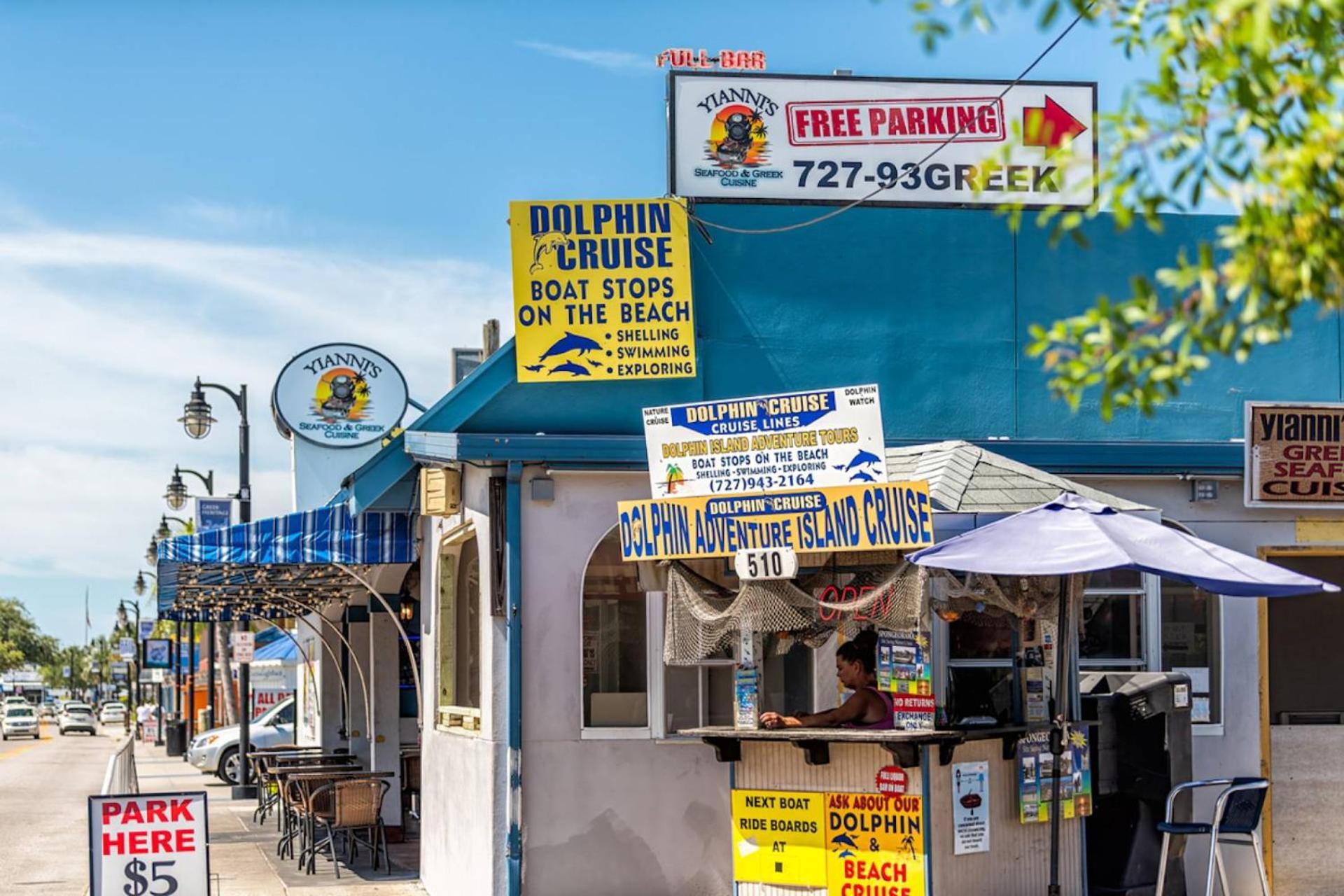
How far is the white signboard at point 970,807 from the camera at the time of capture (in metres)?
8.91

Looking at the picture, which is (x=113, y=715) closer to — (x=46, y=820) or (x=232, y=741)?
(x=232, y=741)

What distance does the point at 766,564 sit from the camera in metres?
9.27

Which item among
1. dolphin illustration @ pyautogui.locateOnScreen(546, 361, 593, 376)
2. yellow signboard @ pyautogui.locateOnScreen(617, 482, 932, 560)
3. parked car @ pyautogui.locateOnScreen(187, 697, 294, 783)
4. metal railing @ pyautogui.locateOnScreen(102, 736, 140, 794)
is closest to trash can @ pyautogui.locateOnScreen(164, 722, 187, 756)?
parked car @ pyautogui.locateOnScreen(187, 697, 294, 783)

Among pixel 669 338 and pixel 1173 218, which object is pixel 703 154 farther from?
pixel 1173 218

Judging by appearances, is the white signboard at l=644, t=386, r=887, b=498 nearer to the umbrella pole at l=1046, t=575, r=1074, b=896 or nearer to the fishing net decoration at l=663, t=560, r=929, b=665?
the fishing net decoration at l=663, t=560, r=929, b=665

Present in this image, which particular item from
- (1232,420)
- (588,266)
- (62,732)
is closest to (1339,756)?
(1232,420)

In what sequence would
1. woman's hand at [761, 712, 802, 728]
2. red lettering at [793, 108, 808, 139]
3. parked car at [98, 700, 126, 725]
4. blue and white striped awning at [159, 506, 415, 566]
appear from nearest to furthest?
1. woman's hand at [761, 712, 802, 728]
2. red lettering at [793, 108, 808, 139]
3. blue and white striped awning at [159, 506, 415, 566]
4. parked car at [98, 700, 126, 725]

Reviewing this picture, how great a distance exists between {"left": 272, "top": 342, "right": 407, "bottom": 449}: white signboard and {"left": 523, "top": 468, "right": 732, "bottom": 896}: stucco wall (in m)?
8.28

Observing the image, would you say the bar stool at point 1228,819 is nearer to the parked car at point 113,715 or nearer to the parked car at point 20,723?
the parked car at point 20,723

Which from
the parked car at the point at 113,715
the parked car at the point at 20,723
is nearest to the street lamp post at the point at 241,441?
the parked car at the point at 20,723

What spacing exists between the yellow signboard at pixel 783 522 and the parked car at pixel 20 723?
231ft

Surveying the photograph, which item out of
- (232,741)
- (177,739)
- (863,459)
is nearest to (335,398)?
(863,459)

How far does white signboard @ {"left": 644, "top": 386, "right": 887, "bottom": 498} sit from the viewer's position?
9.08 m

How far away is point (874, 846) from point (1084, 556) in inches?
76.3
